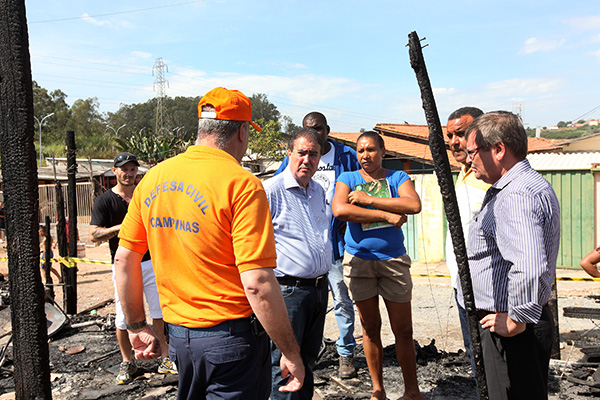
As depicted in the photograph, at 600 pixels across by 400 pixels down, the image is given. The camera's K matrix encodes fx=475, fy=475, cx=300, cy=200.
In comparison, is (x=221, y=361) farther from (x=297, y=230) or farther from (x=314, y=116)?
(x=314, y=116)

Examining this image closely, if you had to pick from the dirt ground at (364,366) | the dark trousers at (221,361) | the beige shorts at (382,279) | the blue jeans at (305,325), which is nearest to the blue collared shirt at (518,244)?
the dark trousers at (221,361)

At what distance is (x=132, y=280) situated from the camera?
2.52m

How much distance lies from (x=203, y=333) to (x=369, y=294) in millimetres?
2143

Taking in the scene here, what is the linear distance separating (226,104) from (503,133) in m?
1.36

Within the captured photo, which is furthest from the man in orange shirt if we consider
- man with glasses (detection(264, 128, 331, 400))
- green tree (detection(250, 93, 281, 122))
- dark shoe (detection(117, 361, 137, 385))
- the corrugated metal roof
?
green tree (detection(250, 93, 281, 122))

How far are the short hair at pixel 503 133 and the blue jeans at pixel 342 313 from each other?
2.65m

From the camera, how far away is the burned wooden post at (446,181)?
2328 millimetres

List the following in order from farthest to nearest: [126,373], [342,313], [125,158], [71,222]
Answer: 1. [71,222]
2. [125,158]
3. [126,373]
4. [342,313]

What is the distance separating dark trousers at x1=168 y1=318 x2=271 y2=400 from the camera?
2178 millimetres

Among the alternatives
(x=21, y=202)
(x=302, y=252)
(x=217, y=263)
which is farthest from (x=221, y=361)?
(x=21, y=202)

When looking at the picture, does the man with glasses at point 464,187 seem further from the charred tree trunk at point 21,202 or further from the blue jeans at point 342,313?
the charred tree trunk at point 21,202

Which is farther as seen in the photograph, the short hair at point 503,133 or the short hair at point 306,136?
the short hair at point 306,136

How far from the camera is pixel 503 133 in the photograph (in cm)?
232

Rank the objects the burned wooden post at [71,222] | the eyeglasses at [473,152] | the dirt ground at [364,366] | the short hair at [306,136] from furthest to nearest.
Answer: the burned wooden post at [71,222]
the dirt ground at [364,366]
the short hair at [306,136]
the eyeglasses at [473,152]
